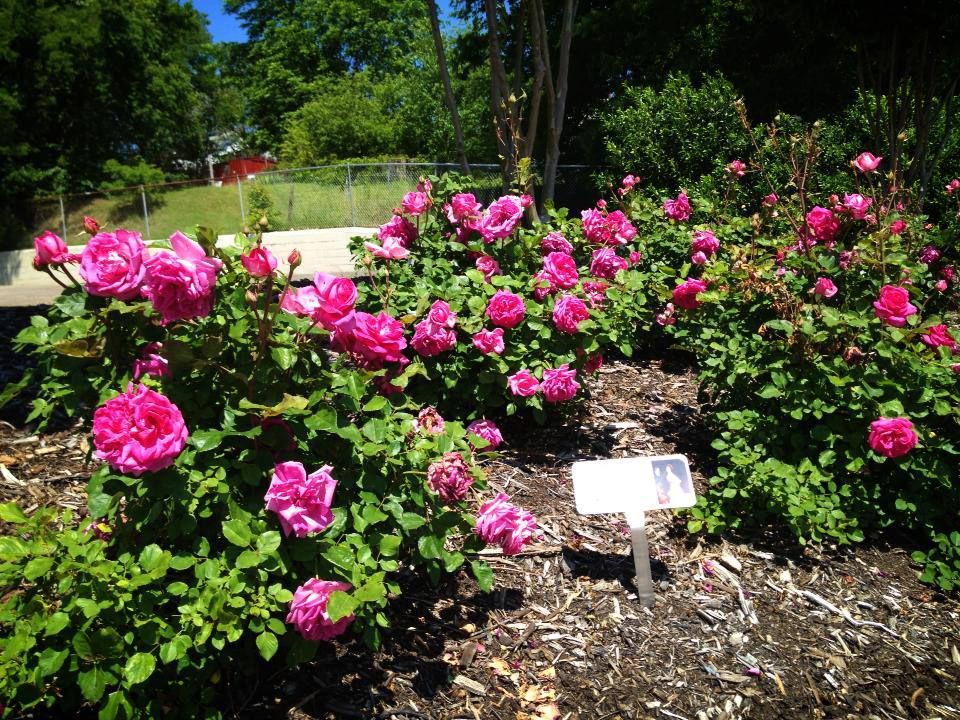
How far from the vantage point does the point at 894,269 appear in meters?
3.06

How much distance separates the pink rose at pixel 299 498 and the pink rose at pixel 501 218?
6.26 ft

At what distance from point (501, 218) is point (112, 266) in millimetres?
1971

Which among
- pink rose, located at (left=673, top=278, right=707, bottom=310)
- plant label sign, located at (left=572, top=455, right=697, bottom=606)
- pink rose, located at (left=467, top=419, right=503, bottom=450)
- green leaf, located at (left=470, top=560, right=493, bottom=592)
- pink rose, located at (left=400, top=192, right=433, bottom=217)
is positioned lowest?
green leaf, located at (left=470, top=560, right=493, bottom=592)

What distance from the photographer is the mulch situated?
1914 millimetres

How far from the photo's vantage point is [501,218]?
3201 mm

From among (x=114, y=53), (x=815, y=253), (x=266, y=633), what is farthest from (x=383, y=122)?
(x=266, y=633)

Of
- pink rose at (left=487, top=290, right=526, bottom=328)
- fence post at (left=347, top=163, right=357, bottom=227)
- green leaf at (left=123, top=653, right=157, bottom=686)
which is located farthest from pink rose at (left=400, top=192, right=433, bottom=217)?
fence post at (left=347, top=163, right=357, bottom=227)

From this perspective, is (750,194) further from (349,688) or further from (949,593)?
(349,688)

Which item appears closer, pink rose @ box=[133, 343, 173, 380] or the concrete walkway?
pink rose @ box=[133, 343, 173, 380]

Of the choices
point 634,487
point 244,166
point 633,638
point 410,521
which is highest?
point 244,166

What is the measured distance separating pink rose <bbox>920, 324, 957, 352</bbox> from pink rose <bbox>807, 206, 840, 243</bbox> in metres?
0.88

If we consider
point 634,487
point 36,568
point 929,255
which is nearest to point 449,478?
point 634,487

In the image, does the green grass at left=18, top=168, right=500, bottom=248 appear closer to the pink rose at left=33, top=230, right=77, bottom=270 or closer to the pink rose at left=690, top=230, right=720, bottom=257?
the pink rose at left=690, top=230, right=720, bottom=257

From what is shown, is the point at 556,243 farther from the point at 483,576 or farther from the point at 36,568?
the point at 36,568
